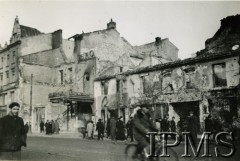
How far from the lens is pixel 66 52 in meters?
37.3

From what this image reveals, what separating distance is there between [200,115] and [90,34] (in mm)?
16587

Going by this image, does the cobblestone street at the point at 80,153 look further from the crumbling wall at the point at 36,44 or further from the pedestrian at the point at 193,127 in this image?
the crumbling wall at the point at 36,44

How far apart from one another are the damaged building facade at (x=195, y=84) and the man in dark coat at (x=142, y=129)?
473 inches

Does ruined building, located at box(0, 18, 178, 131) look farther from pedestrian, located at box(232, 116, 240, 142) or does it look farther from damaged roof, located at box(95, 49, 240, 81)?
pedestrian, located at box(232, 116, 240, 142)

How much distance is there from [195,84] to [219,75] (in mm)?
1810

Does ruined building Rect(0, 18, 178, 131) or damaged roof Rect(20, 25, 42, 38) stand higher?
damaged roof Rect(20, 25, 42, 38)

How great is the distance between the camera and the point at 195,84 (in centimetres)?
2072

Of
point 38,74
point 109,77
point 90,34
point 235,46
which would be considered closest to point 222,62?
point 235,46

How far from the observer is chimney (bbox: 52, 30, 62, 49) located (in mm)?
36875

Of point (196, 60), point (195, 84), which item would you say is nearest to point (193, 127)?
point (195, 84)

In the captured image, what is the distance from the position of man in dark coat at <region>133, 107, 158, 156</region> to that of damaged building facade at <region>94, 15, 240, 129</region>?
39.4 feet

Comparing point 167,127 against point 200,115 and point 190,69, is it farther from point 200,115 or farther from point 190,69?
point 190,69

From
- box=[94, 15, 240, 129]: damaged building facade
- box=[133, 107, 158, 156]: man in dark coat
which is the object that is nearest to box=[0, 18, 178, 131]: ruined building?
box=[94, 15, 240, 129]: damaged building facade

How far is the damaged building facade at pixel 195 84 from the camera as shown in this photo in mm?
18625
